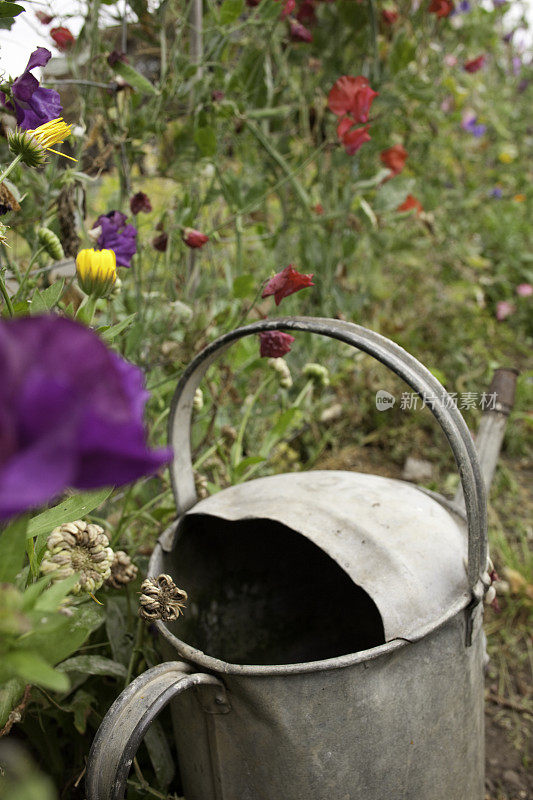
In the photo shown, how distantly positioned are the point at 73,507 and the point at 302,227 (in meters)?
1.35

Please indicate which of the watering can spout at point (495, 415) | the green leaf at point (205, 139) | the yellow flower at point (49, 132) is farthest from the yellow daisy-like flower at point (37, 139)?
the watering can spout at point (495, 415)

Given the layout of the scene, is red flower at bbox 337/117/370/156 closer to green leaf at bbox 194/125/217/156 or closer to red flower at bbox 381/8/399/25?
green leaf at bbox 194/125/217/156

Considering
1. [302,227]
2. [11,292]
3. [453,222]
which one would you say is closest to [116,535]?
[11,292]

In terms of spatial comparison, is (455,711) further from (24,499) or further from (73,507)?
(24,499)

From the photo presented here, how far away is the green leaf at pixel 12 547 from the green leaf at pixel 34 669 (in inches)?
1.8

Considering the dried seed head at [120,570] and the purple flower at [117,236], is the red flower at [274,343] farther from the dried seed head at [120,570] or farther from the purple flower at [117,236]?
the dried seed head at [120,570]

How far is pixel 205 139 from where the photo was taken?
1100 millimetres

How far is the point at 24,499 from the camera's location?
222mm

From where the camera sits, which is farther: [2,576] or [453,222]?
[453,222]

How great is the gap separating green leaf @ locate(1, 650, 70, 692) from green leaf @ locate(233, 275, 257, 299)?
902 mm

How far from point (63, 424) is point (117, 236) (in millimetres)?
643

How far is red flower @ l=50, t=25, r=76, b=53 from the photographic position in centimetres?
114

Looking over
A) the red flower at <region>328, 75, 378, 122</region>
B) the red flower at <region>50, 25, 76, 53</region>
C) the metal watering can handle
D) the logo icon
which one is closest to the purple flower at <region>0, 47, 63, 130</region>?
the metal watering can handle

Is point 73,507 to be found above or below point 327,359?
below
